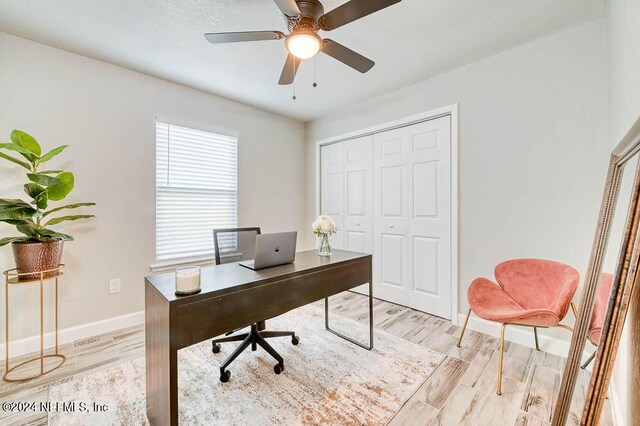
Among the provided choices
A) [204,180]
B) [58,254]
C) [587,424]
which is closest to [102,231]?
[58,254]

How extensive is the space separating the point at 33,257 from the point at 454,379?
120 inches

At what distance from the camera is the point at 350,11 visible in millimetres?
1438

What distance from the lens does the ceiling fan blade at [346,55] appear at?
5.53 ft

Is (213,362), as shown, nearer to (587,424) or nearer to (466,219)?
(587,424)

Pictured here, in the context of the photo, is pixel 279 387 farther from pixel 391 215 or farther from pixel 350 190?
pixel 350 190

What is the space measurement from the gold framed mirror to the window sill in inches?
124

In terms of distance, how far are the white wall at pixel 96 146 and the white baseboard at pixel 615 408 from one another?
11.8ft

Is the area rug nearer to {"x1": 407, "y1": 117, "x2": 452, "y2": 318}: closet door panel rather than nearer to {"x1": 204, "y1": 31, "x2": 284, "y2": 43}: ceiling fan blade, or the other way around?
{"x1": 407, "y1": 117, "x2": 452, "y2": 318}: closet door panel

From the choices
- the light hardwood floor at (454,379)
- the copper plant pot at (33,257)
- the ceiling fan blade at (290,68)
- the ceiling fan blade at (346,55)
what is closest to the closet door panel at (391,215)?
the light hardwood floor at (454,379)

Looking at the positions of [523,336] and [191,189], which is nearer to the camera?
[523,336]

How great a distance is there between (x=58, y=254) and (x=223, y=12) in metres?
2.16

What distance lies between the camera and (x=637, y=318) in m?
0.92

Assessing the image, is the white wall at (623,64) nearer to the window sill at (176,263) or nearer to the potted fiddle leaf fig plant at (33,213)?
the potted fiddle leaf fig plant at (33,213)

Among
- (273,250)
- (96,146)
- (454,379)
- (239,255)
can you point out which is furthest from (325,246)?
(96,146)
